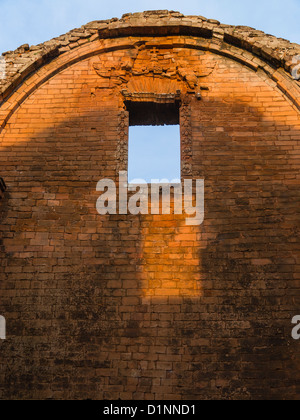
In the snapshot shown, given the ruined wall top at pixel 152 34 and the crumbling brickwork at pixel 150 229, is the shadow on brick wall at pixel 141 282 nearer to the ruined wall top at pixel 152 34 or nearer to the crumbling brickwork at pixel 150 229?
the crumbling brickwork at pixel 150 229

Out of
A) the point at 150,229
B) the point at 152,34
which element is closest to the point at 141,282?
the point at 150,229

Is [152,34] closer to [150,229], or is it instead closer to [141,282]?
[150,229]

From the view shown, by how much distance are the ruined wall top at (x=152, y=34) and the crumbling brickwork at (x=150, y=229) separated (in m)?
0.03

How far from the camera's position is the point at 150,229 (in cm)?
823

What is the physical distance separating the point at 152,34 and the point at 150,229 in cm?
410

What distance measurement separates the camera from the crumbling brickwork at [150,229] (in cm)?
727

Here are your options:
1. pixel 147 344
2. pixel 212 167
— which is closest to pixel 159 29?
pixel 212 167

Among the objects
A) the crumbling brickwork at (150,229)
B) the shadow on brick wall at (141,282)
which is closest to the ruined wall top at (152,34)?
the crumbling brickwork at (150,229)

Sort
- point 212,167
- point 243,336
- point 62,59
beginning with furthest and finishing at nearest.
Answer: point 62,59
point 212,167
point 243,336

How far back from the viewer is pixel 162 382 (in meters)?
7.16

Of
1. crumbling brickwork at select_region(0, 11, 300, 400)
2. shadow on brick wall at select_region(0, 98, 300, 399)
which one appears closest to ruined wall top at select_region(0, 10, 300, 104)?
crumbling brickwork at select_region(0, 11, 300, 400)
